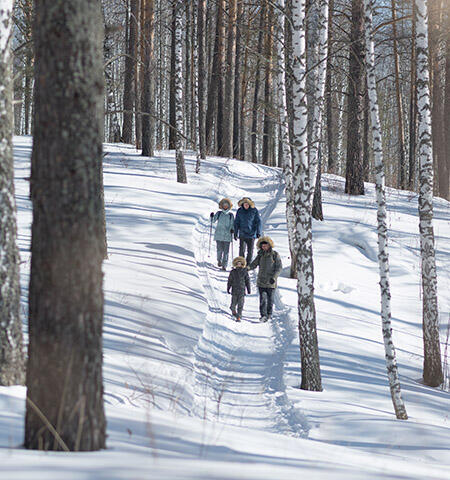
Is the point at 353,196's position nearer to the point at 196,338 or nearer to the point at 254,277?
the point at 254,277

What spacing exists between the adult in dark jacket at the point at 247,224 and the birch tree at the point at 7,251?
333 inches

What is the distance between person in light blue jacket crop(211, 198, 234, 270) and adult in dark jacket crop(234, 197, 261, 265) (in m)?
0.15

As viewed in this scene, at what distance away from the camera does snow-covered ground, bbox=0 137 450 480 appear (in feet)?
11.4

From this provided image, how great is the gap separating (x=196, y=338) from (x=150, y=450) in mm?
5022

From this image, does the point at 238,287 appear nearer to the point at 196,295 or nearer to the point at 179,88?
the point at 196,295

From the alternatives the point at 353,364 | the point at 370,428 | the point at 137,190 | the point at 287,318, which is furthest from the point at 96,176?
the point at 137,190

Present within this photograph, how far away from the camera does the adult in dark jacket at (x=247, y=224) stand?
43.0ft

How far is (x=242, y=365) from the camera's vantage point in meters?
8.27

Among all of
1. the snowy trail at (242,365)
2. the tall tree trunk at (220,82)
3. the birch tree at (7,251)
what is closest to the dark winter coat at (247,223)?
the snowy trail at (242,365)

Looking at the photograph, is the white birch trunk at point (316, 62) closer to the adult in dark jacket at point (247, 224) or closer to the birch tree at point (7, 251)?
the adult in dark jacket at point (247, 224)

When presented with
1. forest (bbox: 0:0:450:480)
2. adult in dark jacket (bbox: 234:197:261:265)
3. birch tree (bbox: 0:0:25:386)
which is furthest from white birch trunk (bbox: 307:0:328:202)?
birch tree (bbox: 0:0:25:386)

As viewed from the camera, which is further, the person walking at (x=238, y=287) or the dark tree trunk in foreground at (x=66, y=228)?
the person walking at (x=238, y=287)

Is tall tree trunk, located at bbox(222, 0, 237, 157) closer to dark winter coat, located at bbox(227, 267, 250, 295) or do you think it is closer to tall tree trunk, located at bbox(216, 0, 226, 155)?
tall tree trunk, located at bbox(216, 0, 226, 155)

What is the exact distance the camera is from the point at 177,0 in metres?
18.8
